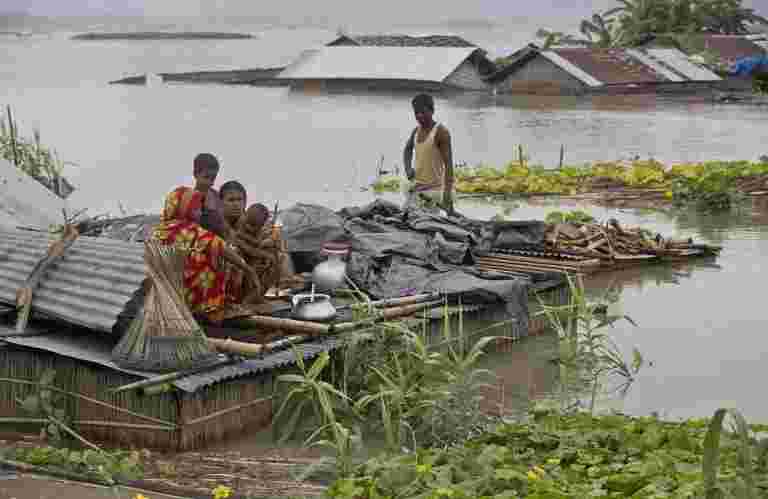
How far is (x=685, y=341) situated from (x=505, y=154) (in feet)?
51.1

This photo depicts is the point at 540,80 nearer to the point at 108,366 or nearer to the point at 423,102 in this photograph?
the point at 423,102

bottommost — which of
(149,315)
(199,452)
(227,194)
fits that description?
(199,452)

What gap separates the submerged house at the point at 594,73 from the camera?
35.1 meters

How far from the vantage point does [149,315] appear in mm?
5574

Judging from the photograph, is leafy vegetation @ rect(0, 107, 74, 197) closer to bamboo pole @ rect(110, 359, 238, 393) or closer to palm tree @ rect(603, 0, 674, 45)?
bamboo pole @ rect(110, 359, 238, 393)

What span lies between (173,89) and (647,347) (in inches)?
1411

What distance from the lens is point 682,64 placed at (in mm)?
38188

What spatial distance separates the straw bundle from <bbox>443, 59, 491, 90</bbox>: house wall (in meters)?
31.1

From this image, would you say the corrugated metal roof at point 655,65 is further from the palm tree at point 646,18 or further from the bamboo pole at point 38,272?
the bamboo pole at point 38,272

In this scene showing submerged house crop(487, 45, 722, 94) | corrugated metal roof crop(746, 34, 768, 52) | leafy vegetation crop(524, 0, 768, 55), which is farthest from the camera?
leafy vegetation crop(524, 0, 768, 55)

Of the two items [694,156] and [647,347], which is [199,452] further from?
[694,156]

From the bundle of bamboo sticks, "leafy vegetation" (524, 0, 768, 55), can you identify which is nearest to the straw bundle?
the bundle of bamboo sticks

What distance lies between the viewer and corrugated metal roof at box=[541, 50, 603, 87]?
34.7 meters

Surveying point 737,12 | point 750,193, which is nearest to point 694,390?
point 750,193
